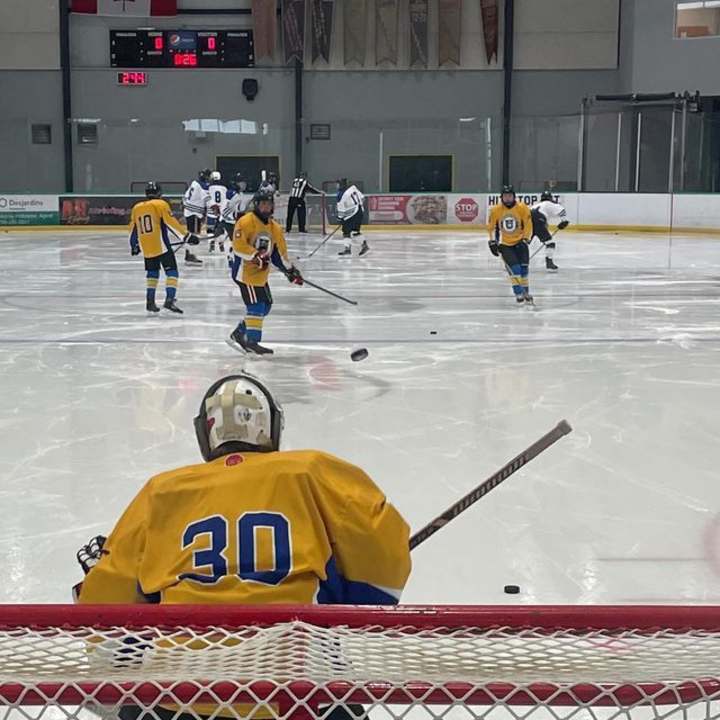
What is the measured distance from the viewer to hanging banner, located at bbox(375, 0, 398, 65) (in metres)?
24.5

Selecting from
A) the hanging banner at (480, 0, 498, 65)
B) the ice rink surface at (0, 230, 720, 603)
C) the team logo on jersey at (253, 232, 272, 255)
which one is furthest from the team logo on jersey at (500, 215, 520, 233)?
the hanging banner at (480, 0, 498, 65)

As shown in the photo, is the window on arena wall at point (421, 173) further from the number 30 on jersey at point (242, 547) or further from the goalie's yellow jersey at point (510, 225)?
the number 30 on jersey at point (242, 547)

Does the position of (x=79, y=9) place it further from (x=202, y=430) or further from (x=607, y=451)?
(x=202, y=430)

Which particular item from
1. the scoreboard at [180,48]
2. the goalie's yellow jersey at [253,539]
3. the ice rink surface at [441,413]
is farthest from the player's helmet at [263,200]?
the scoreboard at [180,48]

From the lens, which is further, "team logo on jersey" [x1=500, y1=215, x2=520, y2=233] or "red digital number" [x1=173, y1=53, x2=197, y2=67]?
"red digital number" [x1=173, y1=53, x2=197, y2=67]

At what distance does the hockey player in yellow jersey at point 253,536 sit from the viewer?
1765 millimetres

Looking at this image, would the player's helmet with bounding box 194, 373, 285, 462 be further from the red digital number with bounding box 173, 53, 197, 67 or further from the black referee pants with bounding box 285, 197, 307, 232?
the red digital number with bounding box 173, 53, 197, 67

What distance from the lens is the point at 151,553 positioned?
5.95ft

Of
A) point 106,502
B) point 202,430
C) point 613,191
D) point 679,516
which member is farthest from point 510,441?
point 613,191

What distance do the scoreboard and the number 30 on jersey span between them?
79.4 feet

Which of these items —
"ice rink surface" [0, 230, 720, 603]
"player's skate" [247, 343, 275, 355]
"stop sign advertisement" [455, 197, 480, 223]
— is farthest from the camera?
"stop sign advertisement" [455, 197, 480, 223]

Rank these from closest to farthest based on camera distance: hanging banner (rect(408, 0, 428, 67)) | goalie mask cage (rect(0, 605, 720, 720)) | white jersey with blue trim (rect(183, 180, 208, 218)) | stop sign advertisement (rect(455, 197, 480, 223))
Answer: goalie mask cage (rect(0, 605, 720, 720)) < white jersey with blue trim (rect(183, 180, 208, 218)) < stop sign advertisement (rect(455, 197, 480, 223)) < hanging banner (rect(408, 0, 428, 67))

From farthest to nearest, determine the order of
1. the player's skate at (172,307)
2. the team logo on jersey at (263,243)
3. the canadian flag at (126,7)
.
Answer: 1. the canadian flag at (126,7)
2. the player's skate at (172,307)
3. the team logo on jersey at (263,243)

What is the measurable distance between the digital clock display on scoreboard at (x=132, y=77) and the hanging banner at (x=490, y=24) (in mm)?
7584
